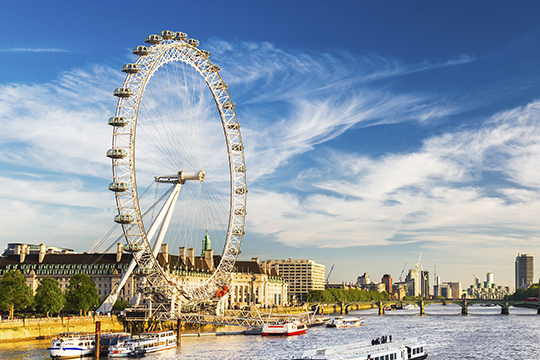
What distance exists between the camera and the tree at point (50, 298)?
94.8 metres

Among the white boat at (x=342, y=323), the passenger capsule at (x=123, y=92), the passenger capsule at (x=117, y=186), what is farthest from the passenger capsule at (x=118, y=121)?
the white boat at (x=342, y=323)

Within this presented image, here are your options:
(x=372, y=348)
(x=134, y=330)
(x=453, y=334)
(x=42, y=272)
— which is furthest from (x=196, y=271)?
(x=372, y=348)

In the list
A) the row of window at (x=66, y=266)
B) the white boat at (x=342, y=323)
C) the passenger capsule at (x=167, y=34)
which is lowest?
the white boat at (x=342, y=323)

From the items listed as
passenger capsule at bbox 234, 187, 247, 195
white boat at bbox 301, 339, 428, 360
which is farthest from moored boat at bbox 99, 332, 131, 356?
passenger capsule at bbox 234, 187, 247, 195

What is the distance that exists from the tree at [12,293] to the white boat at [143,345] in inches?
864

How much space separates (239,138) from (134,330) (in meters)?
35.3

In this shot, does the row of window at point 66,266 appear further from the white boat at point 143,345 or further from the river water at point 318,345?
the white boat at point 143,345

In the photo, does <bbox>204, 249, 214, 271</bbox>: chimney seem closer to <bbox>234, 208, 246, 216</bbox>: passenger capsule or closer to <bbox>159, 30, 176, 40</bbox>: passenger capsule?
<bbox>234, 208, 246, 216</bbox>: passenger capsule

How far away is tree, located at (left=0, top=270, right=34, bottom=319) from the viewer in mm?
89875

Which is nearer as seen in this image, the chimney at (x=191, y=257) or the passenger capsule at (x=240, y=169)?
the passenger capsule at (x=240, y=169)

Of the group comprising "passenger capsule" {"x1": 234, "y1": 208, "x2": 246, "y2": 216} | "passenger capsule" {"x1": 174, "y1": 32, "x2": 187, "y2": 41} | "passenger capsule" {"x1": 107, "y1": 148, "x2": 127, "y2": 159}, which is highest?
"passenger capsule" {"x1": 174, "y1": 32, "x2": 187, "y2": 41}

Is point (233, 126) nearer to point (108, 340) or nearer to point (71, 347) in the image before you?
point (108, 340)

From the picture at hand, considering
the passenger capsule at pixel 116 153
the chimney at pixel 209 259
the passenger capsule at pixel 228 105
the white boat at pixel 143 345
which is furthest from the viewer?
the chimney at pixel 209 259

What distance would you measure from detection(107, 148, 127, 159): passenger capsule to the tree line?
2806 centimetres
